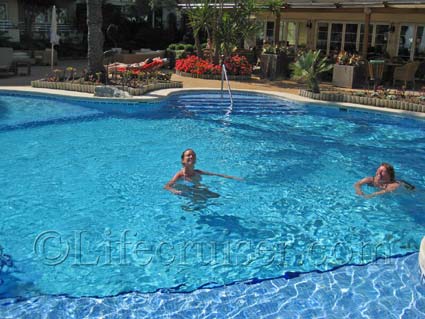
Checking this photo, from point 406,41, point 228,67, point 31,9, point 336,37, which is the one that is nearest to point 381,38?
point 406,41

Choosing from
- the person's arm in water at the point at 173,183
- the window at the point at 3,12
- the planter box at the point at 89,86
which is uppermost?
the window at the point at 3,12

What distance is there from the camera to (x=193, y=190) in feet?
25.4

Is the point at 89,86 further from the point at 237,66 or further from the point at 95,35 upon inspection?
the point at 237,66

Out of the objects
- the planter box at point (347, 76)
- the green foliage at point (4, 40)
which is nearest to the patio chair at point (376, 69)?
the planter box at point (347, 76)

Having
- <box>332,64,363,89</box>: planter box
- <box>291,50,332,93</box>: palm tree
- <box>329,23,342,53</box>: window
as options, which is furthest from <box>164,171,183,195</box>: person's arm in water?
<box>329,23,342,53</box>: window

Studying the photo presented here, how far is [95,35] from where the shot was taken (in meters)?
16.0

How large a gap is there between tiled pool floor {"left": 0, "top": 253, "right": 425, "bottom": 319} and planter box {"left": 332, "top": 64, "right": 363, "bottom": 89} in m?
12.9

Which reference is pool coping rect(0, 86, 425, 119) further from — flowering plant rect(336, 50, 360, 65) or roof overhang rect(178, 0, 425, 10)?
roof overhang rect(178, 0, 425, 10)

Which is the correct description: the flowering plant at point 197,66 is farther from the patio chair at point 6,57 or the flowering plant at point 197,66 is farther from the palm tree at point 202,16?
the patio chair at point 6,57

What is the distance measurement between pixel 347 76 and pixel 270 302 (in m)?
14.0

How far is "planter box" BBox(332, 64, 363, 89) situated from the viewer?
57.4 ft

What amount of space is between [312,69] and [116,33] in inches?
732

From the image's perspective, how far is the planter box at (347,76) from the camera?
17.5 m

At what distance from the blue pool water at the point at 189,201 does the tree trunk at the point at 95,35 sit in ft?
11.5
